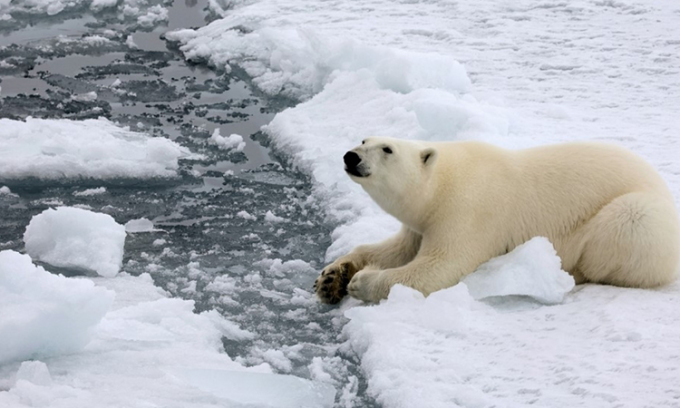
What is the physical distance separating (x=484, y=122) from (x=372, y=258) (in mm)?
2188

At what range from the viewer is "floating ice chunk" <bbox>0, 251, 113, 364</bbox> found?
341 cm

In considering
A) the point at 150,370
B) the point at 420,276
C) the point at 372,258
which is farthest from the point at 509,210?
the point at 150,370

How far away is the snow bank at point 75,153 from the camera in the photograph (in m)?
6.27

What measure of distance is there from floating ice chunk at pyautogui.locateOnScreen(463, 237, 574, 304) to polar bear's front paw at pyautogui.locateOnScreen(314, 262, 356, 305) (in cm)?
70

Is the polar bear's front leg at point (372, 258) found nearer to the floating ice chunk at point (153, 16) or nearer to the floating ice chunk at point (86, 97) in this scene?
the floating ice chunk at point (86, 97)

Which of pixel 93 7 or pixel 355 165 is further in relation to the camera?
pixel 93 7

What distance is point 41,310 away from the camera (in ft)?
11.4

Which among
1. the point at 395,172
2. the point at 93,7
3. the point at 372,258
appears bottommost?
the point at 93,7

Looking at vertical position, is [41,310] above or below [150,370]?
above

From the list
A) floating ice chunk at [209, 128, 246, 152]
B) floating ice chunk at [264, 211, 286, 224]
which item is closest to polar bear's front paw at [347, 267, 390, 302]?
floating ice chunk at [264, 211, 286, 224]

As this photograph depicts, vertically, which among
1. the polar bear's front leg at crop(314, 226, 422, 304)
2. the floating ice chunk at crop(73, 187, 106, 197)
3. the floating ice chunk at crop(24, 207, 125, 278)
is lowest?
the floating ice chunk at crop(73, 187, 106, 197)

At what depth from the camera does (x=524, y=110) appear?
301 inches

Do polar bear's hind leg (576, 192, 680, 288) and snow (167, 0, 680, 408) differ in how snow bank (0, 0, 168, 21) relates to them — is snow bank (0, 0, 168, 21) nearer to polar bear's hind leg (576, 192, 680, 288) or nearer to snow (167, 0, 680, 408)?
snow (167, 0, 680, 408)

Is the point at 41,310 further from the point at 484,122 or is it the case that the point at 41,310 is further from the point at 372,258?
the point at 484,122
